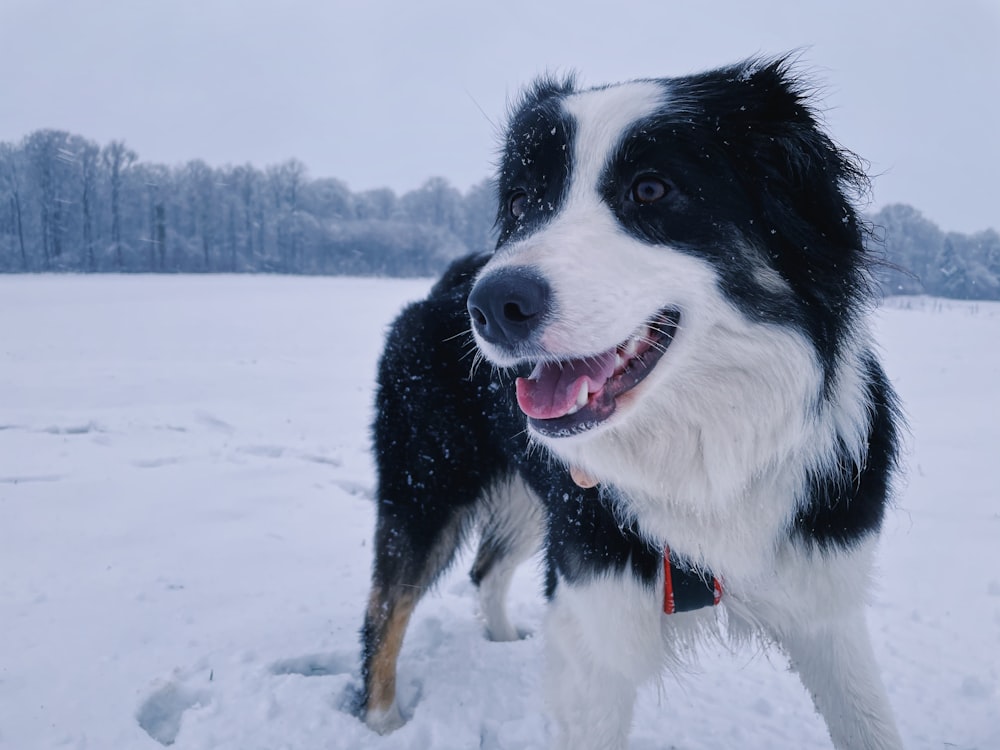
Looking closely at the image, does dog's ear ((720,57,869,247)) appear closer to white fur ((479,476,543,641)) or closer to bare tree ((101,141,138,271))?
white fur ((479,476,543,641))

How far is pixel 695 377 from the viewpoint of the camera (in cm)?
184

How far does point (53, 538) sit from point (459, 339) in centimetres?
324

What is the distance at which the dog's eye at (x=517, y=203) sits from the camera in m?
2.21

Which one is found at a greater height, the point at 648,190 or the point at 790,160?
the point at 790,160

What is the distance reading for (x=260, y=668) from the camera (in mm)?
3021

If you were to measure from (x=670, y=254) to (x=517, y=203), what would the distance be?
705 mm

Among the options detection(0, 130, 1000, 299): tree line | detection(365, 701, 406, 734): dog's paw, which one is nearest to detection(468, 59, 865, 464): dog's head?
detection(365, 701, 406, 734): dog's paw

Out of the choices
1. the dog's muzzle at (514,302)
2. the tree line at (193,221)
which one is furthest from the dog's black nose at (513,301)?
the tree line at (193,221)

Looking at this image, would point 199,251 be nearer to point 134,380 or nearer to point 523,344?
point 134,380

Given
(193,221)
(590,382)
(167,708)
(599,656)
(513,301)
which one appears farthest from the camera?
(193,221)

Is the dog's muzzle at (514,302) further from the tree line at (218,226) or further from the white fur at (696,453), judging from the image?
the tree line at (218,226)

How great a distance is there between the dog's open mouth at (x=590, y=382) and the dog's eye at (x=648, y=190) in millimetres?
357

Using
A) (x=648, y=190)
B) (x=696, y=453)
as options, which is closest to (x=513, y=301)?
(x=648, y=190)

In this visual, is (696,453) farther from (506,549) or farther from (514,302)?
(506,549)
